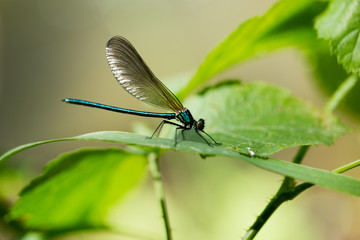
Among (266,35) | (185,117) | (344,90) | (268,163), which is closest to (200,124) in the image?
(185,117)

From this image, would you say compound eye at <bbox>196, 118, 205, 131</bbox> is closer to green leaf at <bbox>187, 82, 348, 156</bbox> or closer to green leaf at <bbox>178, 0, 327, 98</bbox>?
green leaf at <bbox>187, 82, 348, 156</bbox>

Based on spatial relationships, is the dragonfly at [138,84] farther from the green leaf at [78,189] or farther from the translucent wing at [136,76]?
the green leaf at [78,189]

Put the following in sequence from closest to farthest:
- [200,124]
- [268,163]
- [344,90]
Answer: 1. [268,163]
2. [344,90]
3. [200,124]

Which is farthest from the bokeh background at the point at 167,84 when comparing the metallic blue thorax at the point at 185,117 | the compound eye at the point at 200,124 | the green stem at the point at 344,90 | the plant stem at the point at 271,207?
the green stem at the point at 344,90

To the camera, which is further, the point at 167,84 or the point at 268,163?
the point at 167,84

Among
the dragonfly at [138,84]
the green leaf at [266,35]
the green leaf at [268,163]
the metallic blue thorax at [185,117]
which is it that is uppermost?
the dragonfly at [138,84]

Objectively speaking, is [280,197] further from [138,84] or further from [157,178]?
[138,84]

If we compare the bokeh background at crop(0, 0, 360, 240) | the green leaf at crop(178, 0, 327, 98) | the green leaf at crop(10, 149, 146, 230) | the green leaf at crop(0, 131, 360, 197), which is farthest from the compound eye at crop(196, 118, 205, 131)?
the green leaf at crop(0, 131, 360, 197)
